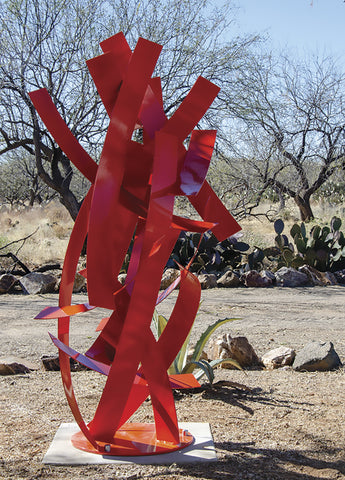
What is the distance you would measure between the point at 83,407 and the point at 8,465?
99 cm

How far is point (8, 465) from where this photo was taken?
2715 mm

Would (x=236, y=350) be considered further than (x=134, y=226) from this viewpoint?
Yes

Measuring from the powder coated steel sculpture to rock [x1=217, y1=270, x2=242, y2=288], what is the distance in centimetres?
675

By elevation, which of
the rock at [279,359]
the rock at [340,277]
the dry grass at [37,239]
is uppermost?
the dry grass at [37,239]

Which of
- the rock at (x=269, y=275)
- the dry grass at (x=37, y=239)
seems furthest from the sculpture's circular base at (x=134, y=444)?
the dry grass at (x=37, y=239)

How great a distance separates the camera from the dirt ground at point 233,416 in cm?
270

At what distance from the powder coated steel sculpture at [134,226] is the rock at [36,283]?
6.37 m

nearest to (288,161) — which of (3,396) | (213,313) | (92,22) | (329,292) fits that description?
(92,22)

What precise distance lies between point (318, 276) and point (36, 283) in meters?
5.06

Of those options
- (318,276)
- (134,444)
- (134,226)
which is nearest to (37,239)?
(318,276)

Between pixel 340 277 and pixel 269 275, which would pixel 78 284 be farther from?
pixel 340 277

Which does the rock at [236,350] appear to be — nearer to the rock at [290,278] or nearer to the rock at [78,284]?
the rock at [78,284]

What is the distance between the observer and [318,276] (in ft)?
34.6

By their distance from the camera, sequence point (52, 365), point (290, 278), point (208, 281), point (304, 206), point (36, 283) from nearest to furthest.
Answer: point (52, 365) → point (36, 283) → point (208, 281) → point (290, 278) → point (304, 206)
